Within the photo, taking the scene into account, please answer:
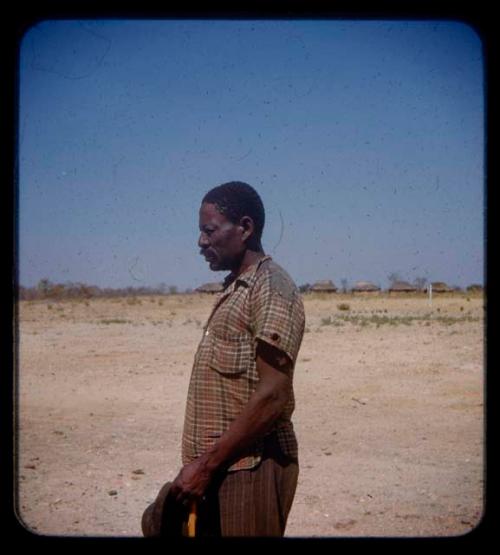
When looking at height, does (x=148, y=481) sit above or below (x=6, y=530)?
below

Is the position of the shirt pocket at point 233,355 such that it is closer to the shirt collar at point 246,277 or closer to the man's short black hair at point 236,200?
the shirt collar at point 246,277

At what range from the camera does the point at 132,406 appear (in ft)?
31.2

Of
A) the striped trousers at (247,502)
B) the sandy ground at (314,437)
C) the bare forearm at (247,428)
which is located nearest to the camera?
the bare forearm at (247,428)

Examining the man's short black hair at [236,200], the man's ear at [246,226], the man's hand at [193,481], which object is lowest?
the man's hand at [193,481]

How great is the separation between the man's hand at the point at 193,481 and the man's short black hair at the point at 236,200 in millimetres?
1045

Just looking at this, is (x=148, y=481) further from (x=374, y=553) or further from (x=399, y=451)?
(x=374, y=553)

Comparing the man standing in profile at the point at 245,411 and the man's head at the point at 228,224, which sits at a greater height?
the man's head at the point at 228,224

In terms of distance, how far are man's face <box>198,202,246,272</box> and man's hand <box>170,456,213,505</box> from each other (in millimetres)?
879

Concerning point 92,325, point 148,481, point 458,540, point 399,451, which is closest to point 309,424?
point 399,451

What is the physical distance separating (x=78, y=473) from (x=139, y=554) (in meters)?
3.69

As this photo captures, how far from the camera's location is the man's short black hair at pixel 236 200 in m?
2.97

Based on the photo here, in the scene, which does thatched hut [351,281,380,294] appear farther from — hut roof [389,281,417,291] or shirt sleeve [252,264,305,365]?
shirt sleeve [252,264,305,365]

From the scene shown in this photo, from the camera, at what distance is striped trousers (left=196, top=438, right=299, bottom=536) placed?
2.75 metres

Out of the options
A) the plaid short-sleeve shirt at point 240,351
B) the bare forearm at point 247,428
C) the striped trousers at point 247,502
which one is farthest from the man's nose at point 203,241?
the striped trousers at point 247,502
